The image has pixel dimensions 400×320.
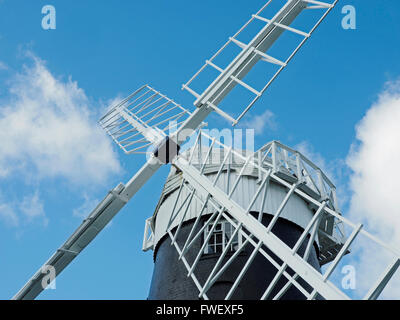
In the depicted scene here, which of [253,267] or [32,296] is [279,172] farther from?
[32,296]

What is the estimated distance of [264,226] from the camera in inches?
380

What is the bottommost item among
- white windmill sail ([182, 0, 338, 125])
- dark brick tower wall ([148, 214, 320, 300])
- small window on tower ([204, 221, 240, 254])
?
dark brick tower wall ([148, 214, 320, 300])

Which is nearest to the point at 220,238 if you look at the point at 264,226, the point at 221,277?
the point at 221,277

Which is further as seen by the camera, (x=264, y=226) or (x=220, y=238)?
(x=220, y=238)

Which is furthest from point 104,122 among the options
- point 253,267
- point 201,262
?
point 253,267

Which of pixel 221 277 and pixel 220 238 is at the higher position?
pixel 220 238

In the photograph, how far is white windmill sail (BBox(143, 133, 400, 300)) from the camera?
7602mm

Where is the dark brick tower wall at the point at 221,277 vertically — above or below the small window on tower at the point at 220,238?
below

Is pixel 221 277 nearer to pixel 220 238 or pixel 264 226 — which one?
pixel 220 238

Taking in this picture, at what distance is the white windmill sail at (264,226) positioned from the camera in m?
7.60

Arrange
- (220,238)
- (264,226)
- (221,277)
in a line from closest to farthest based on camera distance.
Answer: (264,226), (221,277), (220,238)

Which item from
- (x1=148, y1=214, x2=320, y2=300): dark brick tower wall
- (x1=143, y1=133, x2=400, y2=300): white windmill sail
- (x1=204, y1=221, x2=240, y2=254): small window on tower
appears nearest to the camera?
(x1=143, y1=133, x2=400, y2=300): white windmill sail
